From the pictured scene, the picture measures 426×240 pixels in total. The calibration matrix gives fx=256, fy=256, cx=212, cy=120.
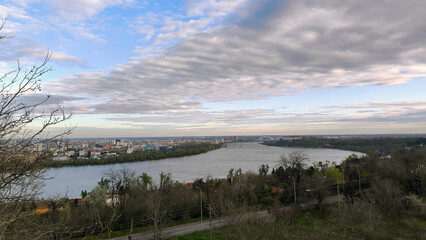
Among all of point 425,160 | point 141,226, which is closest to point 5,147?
point 141,226

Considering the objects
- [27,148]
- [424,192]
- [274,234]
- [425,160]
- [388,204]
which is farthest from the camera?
[425,160]

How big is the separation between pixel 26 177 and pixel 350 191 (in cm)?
2599

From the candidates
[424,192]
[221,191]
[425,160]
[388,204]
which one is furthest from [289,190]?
[425,160]

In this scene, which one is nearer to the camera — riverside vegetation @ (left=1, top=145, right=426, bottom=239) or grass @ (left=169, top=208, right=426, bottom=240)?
riverside vegetation @ (left=1, top=145, right=426, bottom=239)

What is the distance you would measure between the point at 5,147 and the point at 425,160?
33752 mm

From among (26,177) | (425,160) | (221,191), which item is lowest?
(221,191)

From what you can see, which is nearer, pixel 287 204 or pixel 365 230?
pixel 365 230

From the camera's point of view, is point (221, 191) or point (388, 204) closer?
point (388, 204)

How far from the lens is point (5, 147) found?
2705 millimetres

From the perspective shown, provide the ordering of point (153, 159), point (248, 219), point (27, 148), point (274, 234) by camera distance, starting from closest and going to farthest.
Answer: point (27, 148)
point (274, 234)
point (248, 219)
point (153, 159)

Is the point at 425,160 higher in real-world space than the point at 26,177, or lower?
lower

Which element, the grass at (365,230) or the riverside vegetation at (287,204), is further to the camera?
the grass at (365,230)

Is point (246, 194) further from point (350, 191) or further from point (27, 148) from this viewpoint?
point (27, 148)

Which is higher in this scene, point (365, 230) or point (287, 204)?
point (365, 230)
